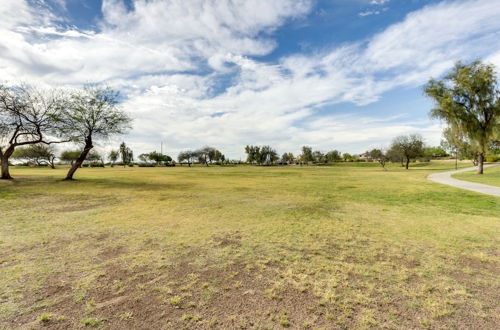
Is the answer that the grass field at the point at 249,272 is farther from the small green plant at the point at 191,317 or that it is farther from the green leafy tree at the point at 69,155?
the green leafy tree at the point at 69,155

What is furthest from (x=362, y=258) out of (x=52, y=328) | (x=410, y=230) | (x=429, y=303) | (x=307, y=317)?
(x=52, y=328)

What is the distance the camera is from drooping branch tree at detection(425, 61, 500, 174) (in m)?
28.8

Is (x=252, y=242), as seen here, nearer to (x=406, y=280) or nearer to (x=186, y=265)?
(x=186, y=265)

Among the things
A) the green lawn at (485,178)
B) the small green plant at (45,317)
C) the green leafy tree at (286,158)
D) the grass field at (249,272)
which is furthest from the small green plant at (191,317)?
the green leafy tree at (286,158)

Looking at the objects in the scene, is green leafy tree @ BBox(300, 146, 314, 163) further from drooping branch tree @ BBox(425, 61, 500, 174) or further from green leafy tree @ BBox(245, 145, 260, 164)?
drooping branch tree @ BBox(425, 61, 500, 174)

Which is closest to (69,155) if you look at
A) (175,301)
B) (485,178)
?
(175,301)

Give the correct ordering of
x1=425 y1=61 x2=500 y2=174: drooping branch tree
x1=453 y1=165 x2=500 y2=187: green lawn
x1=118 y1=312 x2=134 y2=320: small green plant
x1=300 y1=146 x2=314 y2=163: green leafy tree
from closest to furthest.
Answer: x1=118 y1=312 x2=134 y2=320: small green plant, x1=453 y1=165 x2=500 y2=187: green lawn, x1=425 y1=61 x2=500 y2=174: drooping branch tree, x1=300 y1=146 x2=314 y2=163: green leafy tree

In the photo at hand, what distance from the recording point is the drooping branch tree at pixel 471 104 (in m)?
28.8

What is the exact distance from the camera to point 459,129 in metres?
30.8

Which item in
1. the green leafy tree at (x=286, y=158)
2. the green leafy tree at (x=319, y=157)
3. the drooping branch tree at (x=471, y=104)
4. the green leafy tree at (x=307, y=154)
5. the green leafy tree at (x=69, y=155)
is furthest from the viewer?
the green leafy tree at (x=286, y=158)

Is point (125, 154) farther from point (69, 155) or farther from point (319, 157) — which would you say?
point (319, 157)

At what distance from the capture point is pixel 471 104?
30.0m

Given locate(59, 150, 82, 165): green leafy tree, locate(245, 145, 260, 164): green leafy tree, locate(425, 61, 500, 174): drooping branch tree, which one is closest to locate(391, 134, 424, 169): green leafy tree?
locate(425, 61, 500, 174): drooping branch tree

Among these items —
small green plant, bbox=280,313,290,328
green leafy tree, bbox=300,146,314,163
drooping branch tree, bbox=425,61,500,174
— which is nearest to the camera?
small green plant, bbox=280,313,290,328
